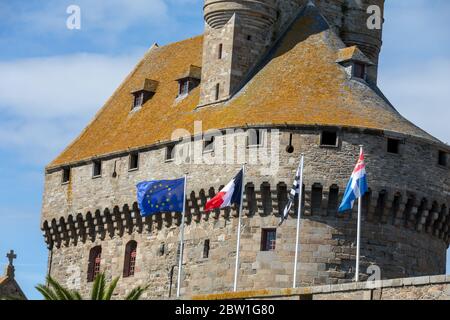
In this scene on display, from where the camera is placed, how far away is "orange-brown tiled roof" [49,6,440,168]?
2603 inches

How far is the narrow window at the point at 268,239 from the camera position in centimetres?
6519

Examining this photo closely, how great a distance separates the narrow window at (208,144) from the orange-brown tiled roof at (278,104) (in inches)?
19.2

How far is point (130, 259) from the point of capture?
7131 cm

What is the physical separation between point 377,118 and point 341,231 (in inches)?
167

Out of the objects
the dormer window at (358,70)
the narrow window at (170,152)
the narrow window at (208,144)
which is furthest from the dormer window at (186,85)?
the dormer window at (358,70)

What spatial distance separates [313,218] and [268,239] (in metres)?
1.69

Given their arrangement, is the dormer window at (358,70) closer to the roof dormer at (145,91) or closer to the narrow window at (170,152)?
the narrow window at (170,152)

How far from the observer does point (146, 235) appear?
7044 cm

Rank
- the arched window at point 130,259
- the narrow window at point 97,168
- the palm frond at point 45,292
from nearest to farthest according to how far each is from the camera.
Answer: the palm frond at point 45,292, the arched window at point 130,259, the narrow window at point 97,168

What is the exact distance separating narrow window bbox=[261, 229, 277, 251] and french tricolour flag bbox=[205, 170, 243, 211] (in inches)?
66.1
